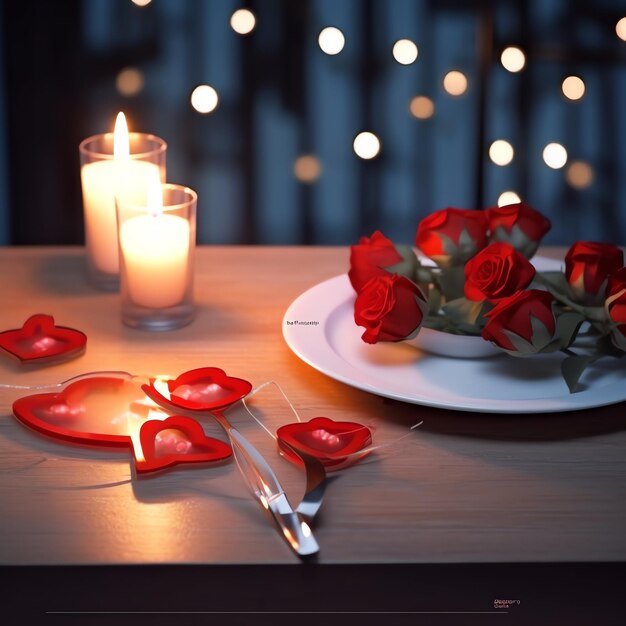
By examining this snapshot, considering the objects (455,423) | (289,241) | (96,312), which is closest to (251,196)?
(289,241)

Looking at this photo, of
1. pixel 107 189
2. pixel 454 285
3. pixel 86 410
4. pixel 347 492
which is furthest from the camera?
pixel 107 189

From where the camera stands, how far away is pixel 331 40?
1333mm

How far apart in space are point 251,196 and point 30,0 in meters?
0.40

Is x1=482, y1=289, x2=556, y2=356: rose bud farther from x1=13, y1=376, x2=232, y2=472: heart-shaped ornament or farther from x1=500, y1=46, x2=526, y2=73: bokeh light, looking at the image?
x1=500, y1=46, x2=526, y2=73: bokeh light

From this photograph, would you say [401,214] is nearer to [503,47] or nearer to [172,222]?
[503,47]

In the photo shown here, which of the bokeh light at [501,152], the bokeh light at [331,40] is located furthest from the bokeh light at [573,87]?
the bokeh light at [331,40]

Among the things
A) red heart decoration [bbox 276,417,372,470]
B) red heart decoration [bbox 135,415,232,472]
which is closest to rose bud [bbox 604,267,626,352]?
red heart decoration [bbox 276,417,372,470]

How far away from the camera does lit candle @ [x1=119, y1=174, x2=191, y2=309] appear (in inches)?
34.1

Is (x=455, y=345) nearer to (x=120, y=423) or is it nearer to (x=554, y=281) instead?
(x=554, y=281)

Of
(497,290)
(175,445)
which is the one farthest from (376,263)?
(175,445)

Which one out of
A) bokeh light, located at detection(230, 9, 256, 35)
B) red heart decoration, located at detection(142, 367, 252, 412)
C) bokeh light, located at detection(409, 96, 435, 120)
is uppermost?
bokeh light, located at detection(230, 9, 256, 35)

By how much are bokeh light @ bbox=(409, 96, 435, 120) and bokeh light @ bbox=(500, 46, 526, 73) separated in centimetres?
12

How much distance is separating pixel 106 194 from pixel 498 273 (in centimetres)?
43

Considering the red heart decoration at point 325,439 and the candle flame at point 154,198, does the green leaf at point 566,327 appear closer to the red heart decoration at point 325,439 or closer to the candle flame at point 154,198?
the red heart decoration at point 325,439
